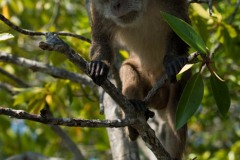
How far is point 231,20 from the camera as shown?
6.69 m

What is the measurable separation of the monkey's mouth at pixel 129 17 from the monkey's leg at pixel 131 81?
79 cm

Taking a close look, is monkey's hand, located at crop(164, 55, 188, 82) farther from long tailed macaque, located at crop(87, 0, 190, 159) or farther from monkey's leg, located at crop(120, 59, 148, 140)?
monkey's leg, located at crop(120, 59, 148, 140)

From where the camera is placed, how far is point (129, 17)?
5918mm

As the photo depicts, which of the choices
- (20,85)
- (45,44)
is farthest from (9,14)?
(45,44)

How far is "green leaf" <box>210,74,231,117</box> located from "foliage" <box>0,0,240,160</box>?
23cm

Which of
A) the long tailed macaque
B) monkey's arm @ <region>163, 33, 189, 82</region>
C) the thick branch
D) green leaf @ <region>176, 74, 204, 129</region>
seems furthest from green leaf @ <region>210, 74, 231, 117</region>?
the long tailed macaque

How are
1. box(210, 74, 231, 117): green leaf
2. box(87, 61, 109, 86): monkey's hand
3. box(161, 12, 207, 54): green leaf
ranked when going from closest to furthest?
box(161, 12, 207, 54): green leaf, box(210, 74, 231, 117): green leaf, box(87, 61, 109, 86): monkey's hand

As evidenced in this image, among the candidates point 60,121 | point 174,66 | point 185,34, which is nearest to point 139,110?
point 174,66

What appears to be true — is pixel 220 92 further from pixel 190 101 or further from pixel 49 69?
pixel 49 69

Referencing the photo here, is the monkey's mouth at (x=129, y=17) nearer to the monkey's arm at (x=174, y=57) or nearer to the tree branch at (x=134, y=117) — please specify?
the monkey's arm at (x=174, y=57)

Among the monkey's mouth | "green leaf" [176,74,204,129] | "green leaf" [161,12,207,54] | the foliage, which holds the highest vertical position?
"green leaf" [161,12,207,54]

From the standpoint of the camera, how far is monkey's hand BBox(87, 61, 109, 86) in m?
4.89

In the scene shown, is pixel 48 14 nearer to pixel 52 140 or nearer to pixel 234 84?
pixel 52 140

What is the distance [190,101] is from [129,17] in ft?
6.28
